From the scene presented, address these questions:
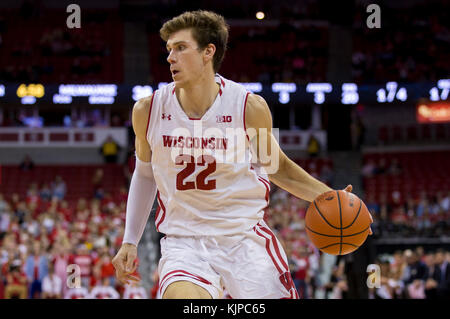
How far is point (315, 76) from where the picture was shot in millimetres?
16281

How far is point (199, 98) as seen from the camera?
11.6 ft

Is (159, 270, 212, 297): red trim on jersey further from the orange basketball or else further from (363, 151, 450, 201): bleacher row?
(363, 151, 450, 201): bleacher row

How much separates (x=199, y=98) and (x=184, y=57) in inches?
8.7

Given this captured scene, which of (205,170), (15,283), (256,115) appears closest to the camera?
(205,170)

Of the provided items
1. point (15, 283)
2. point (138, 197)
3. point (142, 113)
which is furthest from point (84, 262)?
point (142, 113)

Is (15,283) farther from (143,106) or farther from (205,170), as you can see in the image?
(205,170)

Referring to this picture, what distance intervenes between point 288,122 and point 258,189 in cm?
1653

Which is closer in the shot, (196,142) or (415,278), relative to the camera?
(196,142)

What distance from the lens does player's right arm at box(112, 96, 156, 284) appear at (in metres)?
3.51

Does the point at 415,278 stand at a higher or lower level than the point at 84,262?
lower

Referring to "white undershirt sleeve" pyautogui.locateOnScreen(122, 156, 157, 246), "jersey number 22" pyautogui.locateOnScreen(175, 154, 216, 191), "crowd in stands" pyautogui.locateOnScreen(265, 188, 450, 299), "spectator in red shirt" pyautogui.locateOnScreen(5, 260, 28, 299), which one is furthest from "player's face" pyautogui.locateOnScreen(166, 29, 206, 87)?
"spectator in red shirt" pyautogui.locateOnScreen(5, 260, 28, 299)

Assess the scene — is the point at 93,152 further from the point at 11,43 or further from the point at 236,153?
the point at 236,153

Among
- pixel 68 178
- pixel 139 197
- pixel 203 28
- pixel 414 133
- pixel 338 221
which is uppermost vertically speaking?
pixel 414 133

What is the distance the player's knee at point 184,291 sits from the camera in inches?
119
